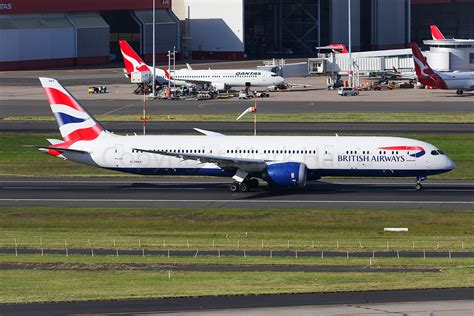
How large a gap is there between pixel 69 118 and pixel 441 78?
74666mm

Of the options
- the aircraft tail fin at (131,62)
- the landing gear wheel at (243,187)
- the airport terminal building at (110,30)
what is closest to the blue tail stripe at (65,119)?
the landing gear wheel at (243,187)

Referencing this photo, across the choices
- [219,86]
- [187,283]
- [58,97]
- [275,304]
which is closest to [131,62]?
[219,86]

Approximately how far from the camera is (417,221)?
57.2 meters

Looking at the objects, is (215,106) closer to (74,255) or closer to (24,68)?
(24,68)

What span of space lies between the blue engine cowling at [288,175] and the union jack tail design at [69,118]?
11954 mm

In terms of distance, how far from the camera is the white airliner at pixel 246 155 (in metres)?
66.6

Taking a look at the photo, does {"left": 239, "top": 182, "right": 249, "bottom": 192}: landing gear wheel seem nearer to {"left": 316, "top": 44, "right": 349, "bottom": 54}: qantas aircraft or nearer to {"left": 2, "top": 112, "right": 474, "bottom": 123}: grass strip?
{"left": 2, "top": 112, "right": 474, "bottom": 123}: grass strip

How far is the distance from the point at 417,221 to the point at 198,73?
291 ft

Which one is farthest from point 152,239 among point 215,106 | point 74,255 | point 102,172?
point 215,106

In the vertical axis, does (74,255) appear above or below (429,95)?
below

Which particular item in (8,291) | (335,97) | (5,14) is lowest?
(8,291)

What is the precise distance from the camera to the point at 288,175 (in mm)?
65312

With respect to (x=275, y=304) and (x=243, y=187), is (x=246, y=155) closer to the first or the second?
(x=243, y=187)

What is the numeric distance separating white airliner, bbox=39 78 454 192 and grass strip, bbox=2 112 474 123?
34386 mm
